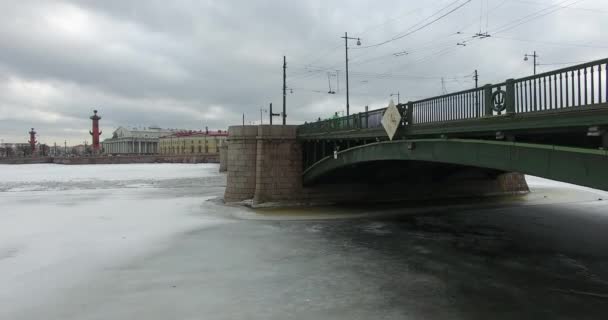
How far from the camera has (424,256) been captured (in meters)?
13.4

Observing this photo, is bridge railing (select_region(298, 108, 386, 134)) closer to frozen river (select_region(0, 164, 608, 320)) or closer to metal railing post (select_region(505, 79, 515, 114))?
frozen river (select_region(0, 164, 608, 320))

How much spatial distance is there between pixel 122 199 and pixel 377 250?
70.2 feet

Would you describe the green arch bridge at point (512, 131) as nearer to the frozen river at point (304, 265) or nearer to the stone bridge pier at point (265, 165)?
the frozen river at point (304, 265)

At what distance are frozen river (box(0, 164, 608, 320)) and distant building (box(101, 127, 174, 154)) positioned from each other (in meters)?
155

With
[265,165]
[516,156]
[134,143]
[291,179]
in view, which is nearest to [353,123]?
[291,179]

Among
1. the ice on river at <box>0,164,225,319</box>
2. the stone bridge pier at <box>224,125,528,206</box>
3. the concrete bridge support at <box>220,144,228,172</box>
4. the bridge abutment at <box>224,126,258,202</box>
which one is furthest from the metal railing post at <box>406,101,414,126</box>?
the concrete bridge support at <box>220,144,228,172</box>

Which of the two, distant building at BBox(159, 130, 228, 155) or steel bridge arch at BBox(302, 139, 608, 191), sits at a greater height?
distant building at BBox(159, 130, 228, 155)

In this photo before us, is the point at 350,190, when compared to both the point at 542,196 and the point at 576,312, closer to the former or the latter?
the point at 542,196

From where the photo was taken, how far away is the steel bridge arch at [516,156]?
25.3ft

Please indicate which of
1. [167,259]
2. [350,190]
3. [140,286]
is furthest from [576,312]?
[350,190]

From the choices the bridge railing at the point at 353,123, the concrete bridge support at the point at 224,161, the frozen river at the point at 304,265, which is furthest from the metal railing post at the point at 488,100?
the concrete bridge support at the point at 224,161

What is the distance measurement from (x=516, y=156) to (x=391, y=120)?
219 inches

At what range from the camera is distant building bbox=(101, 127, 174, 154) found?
16888cm

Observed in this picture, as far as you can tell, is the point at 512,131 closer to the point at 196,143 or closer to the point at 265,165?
the point at 265,165
